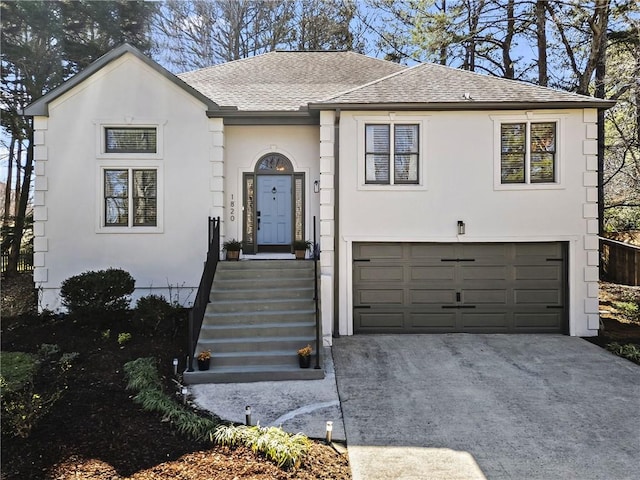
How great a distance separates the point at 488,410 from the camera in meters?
5.10

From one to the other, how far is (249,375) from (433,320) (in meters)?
4.23

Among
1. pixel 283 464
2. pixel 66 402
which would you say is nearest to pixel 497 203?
pixel 283 464

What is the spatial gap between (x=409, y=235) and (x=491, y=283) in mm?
1990

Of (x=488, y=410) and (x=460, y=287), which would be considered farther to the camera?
(x=460, y=287)

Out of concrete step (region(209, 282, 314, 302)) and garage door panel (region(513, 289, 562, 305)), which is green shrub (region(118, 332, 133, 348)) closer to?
concrete step (region(209, 282, 314, 302))

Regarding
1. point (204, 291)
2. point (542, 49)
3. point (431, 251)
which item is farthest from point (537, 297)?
point (542, 49)

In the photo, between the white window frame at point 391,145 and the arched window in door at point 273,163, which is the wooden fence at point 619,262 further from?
the arched window in door at point 273,163

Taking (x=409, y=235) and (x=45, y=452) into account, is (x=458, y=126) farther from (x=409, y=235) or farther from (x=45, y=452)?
(x=45, y=452)

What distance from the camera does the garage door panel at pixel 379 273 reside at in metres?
8.62

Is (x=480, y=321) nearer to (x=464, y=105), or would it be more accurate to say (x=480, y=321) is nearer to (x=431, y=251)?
(x=431, y=251)

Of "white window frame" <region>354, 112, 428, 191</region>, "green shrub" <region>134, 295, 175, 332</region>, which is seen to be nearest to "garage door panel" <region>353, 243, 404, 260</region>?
"white window frame" <region>354, 112, 428, 191</region>

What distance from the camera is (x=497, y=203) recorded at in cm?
855

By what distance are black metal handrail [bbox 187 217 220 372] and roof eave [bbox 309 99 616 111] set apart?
3.16 m

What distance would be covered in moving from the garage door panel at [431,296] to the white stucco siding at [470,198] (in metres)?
1.08
